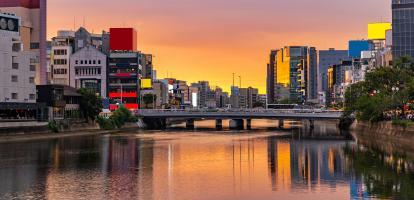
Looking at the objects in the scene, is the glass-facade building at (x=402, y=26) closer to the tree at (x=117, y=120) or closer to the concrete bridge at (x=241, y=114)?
the concrete bridge at (x=241, y=114)

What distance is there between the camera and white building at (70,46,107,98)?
643ft

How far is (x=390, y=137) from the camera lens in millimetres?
98562

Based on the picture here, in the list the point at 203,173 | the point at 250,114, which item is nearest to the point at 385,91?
the point at 250,114

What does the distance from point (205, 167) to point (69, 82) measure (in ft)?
472

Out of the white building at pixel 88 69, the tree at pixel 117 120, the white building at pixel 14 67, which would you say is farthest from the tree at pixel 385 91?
the white building at pixel 88 69

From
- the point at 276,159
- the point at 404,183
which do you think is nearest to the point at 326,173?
the point at 404,183

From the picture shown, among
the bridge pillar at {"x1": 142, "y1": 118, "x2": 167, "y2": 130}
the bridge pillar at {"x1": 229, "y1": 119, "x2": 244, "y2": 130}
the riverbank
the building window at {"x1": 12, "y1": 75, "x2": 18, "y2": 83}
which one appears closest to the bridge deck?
the bridge pillar at {"x1": 142, "y1": 118, "x2": 167, "y2": 130}

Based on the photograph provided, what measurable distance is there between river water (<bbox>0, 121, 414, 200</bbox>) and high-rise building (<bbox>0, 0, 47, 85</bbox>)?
67203 mm

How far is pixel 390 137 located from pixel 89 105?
6253cm

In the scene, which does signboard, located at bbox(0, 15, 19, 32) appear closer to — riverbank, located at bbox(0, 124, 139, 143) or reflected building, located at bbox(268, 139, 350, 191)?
riverbank, located at bbox(0, 124, 139, 143)

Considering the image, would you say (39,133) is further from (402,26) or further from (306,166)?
(402,26)

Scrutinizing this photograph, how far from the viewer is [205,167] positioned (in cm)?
6066

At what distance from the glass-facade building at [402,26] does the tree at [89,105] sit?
7684 cm

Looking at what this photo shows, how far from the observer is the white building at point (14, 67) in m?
107
